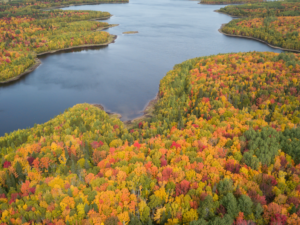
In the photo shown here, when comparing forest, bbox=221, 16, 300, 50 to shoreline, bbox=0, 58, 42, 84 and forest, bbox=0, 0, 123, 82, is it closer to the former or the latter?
forest, bbox=0, 0, 123, 82

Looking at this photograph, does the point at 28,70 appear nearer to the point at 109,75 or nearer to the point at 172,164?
the point at 109,75

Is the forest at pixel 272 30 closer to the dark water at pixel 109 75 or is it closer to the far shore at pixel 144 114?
the dark water at pixel 109 75

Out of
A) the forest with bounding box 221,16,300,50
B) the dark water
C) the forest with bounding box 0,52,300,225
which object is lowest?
the forest with bounding box 0,52,300,225

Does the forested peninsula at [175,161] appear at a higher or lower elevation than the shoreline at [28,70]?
lower

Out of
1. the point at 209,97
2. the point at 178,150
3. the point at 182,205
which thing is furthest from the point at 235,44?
the point at 182,205

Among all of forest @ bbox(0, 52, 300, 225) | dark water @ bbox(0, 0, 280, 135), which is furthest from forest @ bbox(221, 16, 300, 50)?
forest @ bbox(0, 52, 300, 225)

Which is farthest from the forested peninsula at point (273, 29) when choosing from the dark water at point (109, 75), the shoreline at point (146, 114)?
the shoreline at point (146, 114)

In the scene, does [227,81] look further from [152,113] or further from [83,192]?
[83,192]
